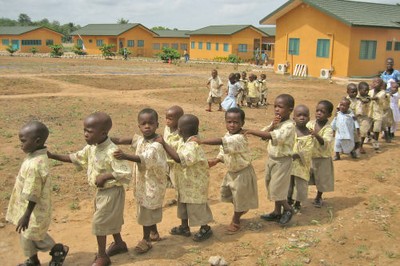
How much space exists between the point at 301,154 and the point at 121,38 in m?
45.6

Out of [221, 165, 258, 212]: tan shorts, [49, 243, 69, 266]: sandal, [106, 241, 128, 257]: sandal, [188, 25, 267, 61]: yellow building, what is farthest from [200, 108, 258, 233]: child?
[188, 25, 267, 61]: yellow building

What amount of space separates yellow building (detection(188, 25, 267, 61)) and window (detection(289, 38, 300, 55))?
514 inches

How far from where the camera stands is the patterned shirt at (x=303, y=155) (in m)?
4.73

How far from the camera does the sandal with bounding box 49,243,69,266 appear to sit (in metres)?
3.69

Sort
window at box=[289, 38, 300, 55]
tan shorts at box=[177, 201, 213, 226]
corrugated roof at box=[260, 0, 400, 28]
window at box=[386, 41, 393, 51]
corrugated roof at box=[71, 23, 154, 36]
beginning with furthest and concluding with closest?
corrugated roof at box=[71, 23, 154, 36], window at box=[289, 38, 300, 55], window at box=[386, 41, 393, 51], corrugated roof at box=[260, 0, 400, 28], tan shorts at box=[177, 201, 213, 226]

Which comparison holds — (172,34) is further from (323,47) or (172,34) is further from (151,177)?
(151,177)

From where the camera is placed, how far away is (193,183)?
409 centimetres

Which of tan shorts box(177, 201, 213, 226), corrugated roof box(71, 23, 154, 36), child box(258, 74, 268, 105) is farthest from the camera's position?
corrugated roof box(71, 23, 154, 36)

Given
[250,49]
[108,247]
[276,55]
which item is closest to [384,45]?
[276,55]

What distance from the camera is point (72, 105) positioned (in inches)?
496

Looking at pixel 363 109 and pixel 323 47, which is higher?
pixel 323 47

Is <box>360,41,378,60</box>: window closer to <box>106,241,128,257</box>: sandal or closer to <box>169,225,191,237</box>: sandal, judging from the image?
<box>169,225,191,237</box>: sandal

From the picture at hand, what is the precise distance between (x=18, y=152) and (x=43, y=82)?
11842mm

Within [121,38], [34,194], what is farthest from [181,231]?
[121,38]
